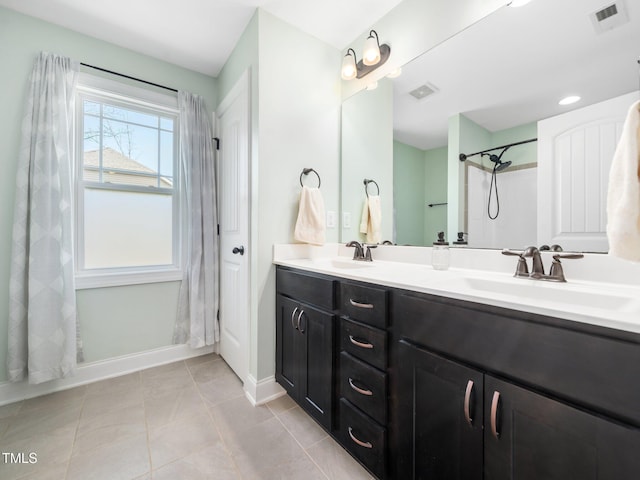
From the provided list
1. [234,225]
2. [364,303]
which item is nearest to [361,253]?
[364,303]

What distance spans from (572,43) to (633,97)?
0.30 m

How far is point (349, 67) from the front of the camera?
1.80 m

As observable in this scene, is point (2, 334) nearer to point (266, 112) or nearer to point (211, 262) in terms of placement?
point (211, 262)

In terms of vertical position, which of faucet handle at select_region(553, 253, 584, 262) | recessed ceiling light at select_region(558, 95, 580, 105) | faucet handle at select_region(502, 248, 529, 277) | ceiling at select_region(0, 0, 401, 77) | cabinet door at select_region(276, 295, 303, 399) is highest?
ceiling at select_region(0, 0, 401, 77)

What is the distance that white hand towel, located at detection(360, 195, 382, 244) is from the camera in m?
1.79


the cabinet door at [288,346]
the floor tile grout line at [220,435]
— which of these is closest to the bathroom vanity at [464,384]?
the cabinet door at [288,346]

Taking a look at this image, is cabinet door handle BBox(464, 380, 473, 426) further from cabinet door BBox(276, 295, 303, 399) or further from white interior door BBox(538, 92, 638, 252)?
cabinet door BBox(276, 295, 303, 399)

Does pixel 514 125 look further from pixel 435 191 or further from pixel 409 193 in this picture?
pixel 409 193

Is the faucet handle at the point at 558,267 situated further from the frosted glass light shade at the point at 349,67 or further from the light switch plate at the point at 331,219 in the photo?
the frosted glass light shade at the point at 349,67

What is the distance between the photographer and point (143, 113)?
6.93ft

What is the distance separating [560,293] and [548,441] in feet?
1.41

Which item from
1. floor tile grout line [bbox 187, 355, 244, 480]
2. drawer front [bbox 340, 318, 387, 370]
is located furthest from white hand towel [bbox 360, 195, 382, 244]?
floor tile grout line [bbox 187, 355, 244, 480]

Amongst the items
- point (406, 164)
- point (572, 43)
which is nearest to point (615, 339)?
point (572, 43)

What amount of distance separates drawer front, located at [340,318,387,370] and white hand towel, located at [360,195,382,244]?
772 mm
